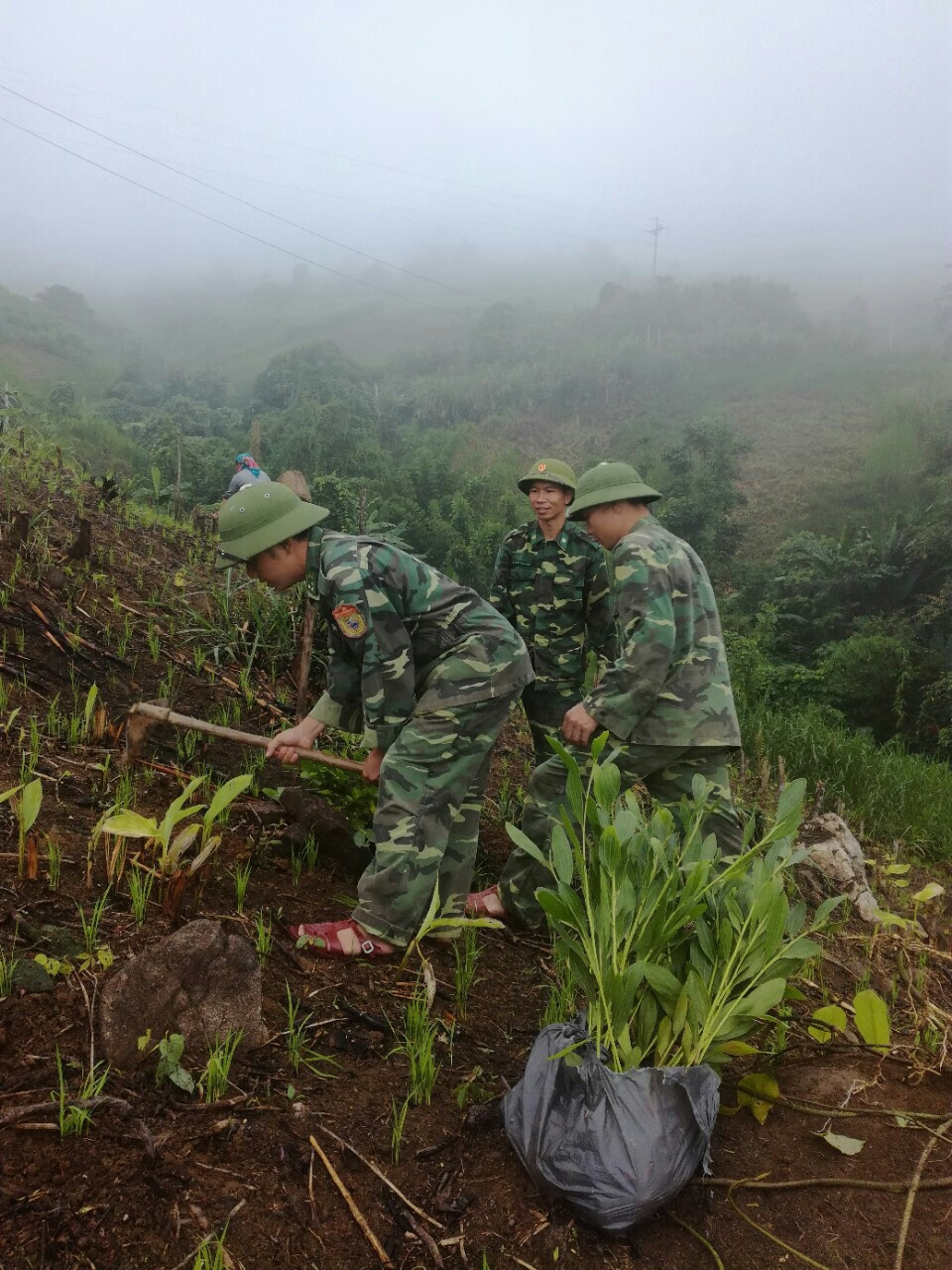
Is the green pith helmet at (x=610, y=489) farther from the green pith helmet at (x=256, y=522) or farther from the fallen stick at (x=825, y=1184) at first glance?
the fallen stick at (x=825, y=1184)

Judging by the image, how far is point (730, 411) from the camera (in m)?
14.9

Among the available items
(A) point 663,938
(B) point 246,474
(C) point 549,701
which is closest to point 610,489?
(C) point 549,701

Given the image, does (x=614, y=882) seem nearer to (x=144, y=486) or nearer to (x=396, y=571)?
(x=396, y=571)

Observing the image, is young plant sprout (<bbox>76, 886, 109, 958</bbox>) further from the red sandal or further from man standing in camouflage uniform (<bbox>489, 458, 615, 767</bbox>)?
man standing in camouflage uniform (<bbox>489, 458, 615, 767</bbox>)

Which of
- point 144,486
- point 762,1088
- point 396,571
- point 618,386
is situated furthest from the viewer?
point 618,386

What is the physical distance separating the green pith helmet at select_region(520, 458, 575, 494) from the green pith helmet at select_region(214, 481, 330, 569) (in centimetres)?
190

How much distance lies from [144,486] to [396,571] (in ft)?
24.9

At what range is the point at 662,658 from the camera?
9.34 ft

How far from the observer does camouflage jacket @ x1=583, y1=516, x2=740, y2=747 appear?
112 inches

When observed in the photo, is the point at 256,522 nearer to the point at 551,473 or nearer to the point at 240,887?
the point at 240,887

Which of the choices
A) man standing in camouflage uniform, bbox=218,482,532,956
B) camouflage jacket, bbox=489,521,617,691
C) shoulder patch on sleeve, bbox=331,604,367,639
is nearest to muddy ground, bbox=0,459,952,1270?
man standing in camouflage uniform, bbox=218,482,532,956

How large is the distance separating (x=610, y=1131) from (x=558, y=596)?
122 inches

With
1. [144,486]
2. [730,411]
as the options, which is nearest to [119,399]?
[144,486]

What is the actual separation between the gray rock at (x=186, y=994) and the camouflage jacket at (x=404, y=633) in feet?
2.96
